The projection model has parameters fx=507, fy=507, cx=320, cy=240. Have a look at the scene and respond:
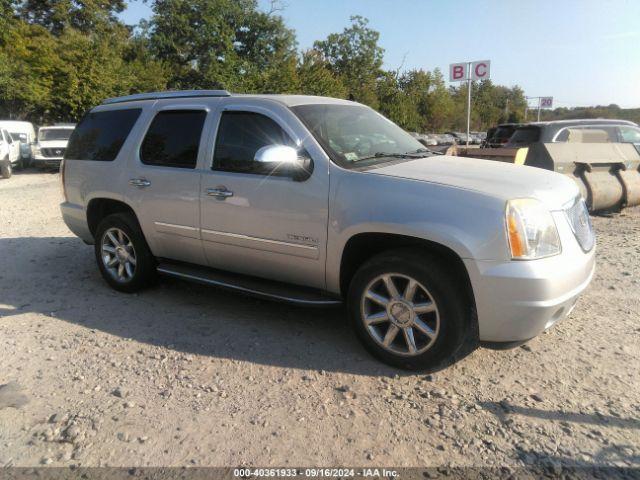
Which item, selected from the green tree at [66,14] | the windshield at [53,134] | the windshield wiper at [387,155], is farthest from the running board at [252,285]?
the green tree at [66,14]

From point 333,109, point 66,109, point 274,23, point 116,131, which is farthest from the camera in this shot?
point 274,23

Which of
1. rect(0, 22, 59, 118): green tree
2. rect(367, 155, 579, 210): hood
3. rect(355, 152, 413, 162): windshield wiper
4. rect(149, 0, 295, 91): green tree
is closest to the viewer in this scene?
rect(367, 155, 579, 210): hood

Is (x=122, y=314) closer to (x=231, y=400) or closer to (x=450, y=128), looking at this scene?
(x=231, y=400)

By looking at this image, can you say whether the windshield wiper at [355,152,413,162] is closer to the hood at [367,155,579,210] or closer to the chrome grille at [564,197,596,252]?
the hood at [367,155,579,210]

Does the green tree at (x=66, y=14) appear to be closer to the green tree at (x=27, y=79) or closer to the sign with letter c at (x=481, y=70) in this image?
the green tree at (x=27, y=79)

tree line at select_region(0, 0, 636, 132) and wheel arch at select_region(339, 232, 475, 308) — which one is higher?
tree line at select_region(0, 0, 636, 132)

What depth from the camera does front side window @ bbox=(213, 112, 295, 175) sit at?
3.99 meters

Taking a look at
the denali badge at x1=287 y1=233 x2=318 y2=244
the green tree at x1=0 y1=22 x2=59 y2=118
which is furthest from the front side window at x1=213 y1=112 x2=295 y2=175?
the green tree at x1=0 y1=22 x2=59 y2=118

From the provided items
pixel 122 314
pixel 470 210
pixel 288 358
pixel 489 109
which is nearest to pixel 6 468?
pixel 288 358

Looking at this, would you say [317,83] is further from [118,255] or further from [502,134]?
[118,255]

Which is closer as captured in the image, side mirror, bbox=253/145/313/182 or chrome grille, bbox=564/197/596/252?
chrome grille, bbox=564/197/596/252

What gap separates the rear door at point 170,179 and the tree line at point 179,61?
2051 cm

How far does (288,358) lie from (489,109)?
66.6m

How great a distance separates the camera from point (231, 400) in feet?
10.4
